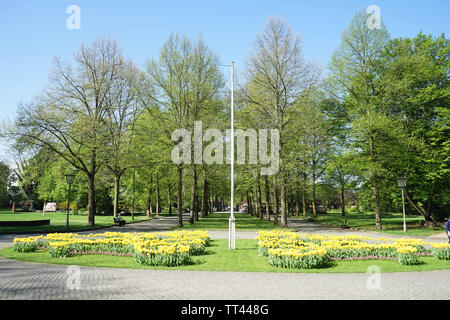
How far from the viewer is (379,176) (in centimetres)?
2816

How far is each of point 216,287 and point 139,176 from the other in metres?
36.6

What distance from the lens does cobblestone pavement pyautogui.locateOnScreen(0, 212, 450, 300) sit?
6.77 m

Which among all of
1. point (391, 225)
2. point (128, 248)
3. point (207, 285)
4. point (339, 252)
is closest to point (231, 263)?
point (207, 285)

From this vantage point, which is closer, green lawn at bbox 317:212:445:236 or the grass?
the grass

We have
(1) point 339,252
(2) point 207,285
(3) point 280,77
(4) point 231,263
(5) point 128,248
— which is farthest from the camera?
(3) point 280,77

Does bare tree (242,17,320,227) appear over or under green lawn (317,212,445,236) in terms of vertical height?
over

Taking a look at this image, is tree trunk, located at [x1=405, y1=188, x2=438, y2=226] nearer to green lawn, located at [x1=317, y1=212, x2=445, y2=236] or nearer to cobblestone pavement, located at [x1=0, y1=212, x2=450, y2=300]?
green lawn, located at [x1=317, y1=212, x2=445, y2=236]

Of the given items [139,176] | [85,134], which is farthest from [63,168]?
[139,176]

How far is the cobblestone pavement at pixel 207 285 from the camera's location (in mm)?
6770

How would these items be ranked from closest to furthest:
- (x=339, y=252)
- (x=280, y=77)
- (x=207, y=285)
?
(x=207, y=285)
(x=339, y=252)
(x=280, y=77)

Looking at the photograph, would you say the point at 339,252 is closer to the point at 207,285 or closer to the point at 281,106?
the point at 207,285

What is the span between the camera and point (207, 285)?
7680mm

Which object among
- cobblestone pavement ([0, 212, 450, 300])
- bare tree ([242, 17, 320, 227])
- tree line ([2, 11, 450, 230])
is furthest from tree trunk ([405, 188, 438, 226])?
cobblestone pavement ([0, 212, 450, 300])

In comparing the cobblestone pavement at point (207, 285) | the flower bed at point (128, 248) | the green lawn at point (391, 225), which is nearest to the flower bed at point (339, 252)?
the cobblestone pavement at point (207, 285)
